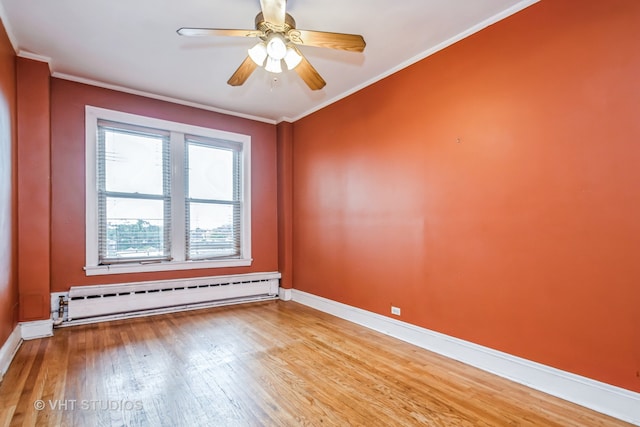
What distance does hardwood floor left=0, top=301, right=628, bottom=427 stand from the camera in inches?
76.2

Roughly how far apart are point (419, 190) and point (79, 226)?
3891 mm

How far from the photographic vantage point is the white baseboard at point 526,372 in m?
1.93

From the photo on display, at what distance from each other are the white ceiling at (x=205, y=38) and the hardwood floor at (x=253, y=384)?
287 centimetres

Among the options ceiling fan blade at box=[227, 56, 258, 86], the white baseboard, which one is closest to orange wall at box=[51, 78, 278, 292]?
ceiling fan blade at box=[227, 56, 258, 86]

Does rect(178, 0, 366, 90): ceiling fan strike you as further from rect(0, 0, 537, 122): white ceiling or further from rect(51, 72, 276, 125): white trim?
rect(51, 72, 276, 125): white trim

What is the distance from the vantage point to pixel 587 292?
2.07 m

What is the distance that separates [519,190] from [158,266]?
13.7 ft

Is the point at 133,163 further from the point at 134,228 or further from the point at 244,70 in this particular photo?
the point at 244,70

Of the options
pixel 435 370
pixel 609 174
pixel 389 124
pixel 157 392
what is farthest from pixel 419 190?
pixel 157 392

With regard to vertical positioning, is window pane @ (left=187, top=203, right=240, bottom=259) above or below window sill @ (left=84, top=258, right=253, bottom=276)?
above

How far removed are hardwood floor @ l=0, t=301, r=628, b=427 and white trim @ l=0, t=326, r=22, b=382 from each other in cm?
6

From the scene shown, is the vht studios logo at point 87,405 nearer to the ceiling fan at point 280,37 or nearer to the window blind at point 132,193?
the window blind at point 132,193

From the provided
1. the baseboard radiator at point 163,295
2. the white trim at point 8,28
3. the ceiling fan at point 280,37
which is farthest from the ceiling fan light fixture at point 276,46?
the baseboard radiator at point 163,295

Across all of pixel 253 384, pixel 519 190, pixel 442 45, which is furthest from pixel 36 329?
pixel 442 45
